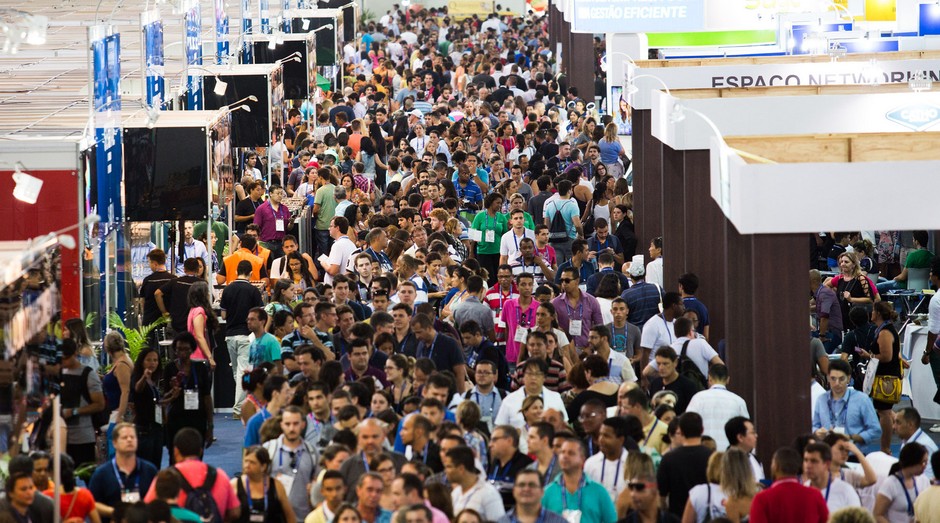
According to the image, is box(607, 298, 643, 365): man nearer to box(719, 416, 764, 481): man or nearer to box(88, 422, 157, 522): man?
box(719, 416, 764, 481): man

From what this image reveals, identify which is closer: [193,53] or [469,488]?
[469,488]

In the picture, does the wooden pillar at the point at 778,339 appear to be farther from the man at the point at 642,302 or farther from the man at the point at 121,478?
the man at the point at 121,478

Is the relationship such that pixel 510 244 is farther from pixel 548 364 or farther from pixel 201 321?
pixel 548 364

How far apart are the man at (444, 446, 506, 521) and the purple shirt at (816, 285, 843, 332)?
5.98 meters

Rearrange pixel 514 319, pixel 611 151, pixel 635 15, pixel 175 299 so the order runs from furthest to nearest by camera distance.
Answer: pixel 611 151, pixel 635 15, pixel 175 299, pixel 514 319

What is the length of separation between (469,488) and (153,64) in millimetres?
8861

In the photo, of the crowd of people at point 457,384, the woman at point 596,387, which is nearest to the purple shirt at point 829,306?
the crowd of people at point 457,384

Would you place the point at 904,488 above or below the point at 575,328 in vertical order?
below

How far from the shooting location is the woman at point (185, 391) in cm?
1071

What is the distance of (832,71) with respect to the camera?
51.3 ft

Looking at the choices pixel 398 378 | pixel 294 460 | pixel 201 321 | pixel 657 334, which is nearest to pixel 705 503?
pixel 294 460

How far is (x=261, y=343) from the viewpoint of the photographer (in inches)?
452

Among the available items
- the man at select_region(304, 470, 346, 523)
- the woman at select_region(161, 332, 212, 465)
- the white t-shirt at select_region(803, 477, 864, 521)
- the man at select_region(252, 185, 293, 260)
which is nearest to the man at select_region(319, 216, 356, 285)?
the man at select_region(252, 185, 293, 260)

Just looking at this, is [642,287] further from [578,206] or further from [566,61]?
[566,61]
